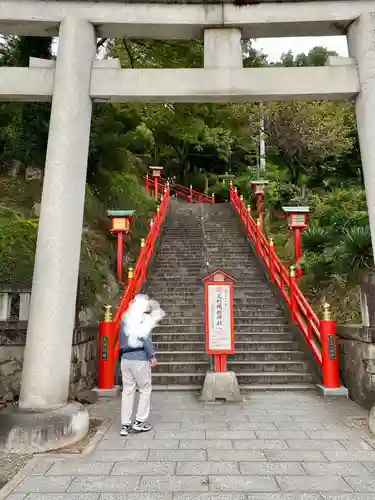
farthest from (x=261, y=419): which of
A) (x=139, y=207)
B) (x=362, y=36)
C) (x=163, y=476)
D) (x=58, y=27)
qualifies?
(x=139, y=207)

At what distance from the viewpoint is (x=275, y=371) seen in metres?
7.22

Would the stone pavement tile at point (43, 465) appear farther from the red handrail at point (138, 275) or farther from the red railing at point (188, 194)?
the red railing at point (188, 194)

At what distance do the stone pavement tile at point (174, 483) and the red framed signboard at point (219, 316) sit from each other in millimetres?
2937

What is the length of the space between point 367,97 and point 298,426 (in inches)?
164

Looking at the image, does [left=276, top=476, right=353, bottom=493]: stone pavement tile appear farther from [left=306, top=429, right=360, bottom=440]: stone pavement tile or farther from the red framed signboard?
the red framed signboard

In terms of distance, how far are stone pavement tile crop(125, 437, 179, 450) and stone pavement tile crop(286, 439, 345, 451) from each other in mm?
1229

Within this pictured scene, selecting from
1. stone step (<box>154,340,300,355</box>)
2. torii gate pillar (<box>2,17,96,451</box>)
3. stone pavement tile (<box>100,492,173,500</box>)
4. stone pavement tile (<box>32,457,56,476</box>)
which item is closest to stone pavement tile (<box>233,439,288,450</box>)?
stone pavement tile (<box>100,492,173,500</box>)

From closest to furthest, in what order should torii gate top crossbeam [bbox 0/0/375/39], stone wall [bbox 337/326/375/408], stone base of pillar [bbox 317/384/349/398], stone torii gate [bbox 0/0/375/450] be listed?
stone torii gate [bbox 0/0/375/450] → torii gate top crossbeam [bbox 0/0/375/39] → stone wall [bbox 337/326/375/408] → stone base of pillar [bbox 317/384/349/398]

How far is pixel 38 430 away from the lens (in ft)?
13.3

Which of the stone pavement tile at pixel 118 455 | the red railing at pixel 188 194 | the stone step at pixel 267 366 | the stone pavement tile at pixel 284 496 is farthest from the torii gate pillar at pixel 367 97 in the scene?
the red railing at pixel 188 194

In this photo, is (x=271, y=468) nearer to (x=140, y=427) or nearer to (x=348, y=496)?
(x=348, y=496)

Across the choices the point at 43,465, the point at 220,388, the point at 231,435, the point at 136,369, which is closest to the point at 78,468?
the point at 43,465

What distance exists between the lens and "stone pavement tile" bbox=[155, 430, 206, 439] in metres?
4.40

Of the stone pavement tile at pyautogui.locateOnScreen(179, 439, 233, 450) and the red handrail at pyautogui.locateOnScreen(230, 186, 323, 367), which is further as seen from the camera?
the red handrail at pyautogui.locateOnScreen(230, 186, 323, 367)
